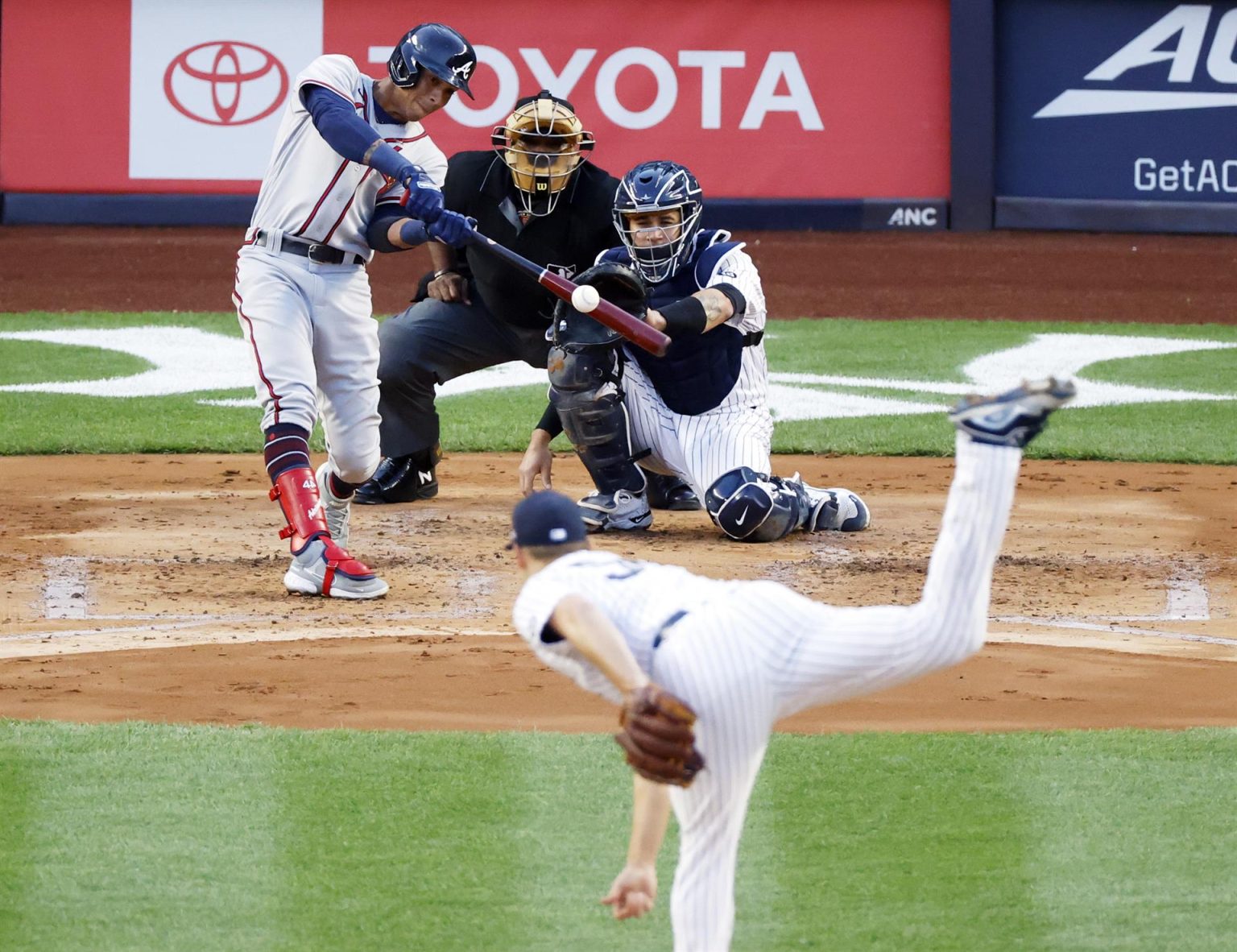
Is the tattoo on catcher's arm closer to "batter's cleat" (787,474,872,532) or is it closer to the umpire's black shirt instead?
the umpire's black shirt

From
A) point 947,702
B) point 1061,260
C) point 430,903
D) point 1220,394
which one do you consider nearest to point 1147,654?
point 947,702

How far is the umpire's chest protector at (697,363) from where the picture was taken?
310 inches

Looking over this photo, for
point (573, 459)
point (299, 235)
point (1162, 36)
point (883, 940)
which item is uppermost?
point (1162, 36)

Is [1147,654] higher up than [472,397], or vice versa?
[472,397]

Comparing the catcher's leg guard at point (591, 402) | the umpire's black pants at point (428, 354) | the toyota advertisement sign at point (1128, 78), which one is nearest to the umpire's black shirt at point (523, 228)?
the umpire's black pants at point (428, 354)

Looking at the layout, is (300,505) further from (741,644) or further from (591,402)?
(741,644)

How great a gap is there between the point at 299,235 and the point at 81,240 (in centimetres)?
1208

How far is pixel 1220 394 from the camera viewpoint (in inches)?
476

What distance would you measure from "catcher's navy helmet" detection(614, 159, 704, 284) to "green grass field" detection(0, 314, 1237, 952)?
9.27 ft

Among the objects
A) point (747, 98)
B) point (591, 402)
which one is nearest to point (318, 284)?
point (591, 402)

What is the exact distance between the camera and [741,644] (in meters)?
3.28

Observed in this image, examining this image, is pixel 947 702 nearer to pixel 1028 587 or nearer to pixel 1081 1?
pixel 1028 587

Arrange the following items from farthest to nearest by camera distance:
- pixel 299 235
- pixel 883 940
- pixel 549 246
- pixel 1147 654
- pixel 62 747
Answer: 1. pixel 549 246
2. pixel 299 235
3. pixel 1147 654
4. pixel 62 747
5. pixel 883 940

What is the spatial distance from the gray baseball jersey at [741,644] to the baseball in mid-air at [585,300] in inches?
120
